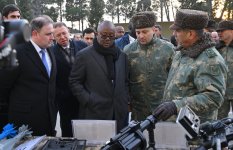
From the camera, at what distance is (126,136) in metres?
1.70

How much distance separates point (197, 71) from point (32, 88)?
5.17ft

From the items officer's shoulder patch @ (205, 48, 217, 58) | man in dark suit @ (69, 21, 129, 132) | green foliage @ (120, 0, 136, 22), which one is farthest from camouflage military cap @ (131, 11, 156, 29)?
green foliage @ (120, 0, 136, 22)

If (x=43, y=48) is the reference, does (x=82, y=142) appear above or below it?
below

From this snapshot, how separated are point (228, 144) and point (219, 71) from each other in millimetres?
979

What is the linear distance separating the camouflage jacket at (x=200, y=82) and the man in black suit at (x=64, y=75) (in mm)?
1520

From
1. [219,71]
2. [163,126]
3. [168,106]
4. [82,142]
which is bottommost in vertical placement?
[82,142]

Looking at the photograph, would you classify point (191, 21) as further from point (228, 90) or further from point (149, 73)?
point (228, 90)

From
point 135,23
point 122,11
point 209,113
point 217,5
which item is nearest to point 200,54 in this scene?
point 209,113

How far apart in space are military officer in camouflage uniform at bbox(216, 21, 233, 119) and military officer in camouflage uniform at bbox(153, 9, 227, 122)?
1.94 m

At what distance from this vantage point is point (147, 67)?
3.79 meters

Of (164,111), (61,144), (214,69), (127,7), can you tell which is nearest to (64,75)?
(61,144)

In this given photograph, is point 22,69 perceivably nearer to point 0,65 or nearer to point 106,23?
point 106,23

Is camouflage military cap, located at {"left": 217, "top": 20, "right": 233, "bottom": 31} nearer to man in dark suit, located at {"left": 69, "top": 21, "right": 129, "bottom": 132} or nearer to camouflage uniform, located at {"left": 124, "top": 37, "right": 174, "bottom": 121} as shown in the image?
camouflage uniform, located at {"left": 124, "top": 37, "right": 174, "bottom": 121}

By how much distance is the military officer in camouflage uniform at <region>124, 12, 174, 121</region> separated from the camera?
380 cm
